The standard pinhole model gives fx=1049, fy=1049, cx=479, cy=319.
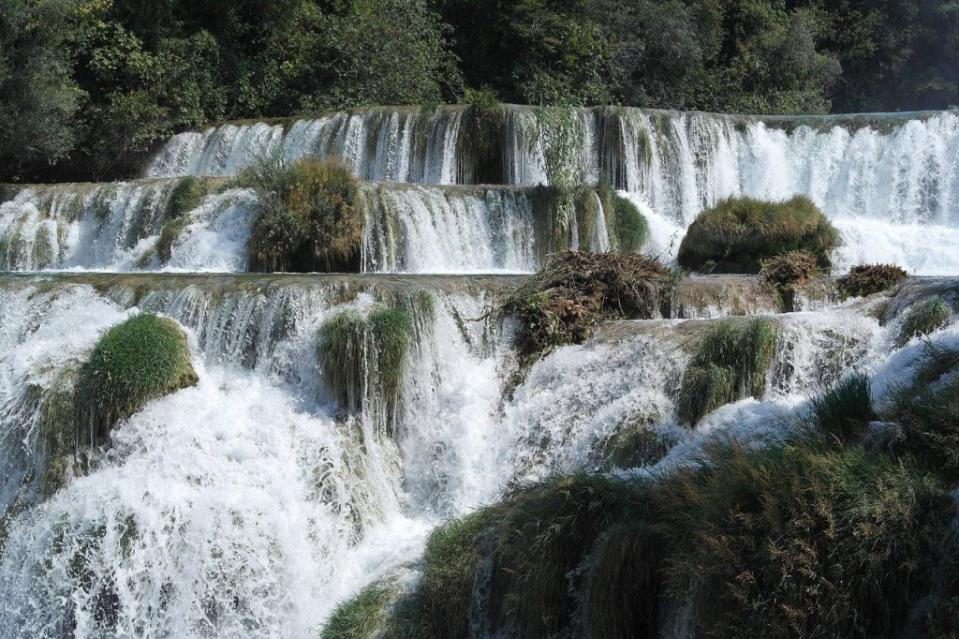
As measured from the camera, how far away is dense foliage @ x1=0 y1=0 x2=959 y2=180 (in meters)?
19.2

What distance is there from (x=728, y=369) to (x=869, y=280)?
2.85 m

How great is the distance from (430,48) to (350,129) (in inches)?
245

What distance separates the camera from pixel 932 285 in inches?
366

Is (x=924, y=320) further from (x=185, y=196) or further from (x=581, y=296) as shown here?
(x=185, y=196)

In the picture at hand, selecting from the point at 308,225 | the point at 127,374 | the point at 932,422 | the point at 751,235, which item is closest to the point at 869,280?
the point at 751,235

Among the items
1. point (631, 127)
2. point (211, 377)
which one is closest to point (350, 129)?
point (631, 127)

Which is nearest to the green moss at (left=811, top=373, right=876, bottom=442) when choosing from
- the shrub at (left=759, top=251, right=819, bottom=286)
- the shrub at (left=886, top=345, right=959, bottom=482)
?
the shrub at (left=886, top=345, right=959, bottom=482)

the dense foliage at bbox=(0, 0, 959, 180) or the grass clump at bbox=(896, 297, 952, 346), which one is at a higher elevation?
the dense foliage at bbox=(0, 0, 959, 180)

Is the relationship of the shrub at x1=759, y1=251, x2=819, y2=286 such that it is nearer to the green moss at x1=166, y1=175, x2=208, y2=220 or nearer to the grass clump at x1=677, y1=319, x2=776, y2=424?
the grass clump at x1=677, y1=319, x2=776, y2=424

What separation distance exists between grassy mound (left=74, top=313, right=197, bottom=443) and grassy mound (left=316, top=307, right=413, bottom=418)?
50.0 inches

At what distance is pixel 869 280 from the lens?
10516 millimetres

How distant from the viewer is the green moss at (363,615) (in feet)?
22.1

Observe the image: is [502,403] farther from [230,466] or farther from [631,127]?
[631,127]

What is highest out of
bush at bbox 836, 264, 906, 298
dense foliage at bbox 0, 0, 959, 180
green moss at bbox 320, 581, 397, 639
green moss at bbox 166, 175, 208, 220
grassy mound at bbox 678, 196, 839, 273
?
dense foliage at bbox 0, 0, 959, 180
